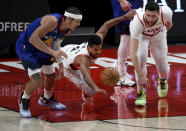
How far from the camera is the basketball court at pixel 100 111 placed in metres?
6.32

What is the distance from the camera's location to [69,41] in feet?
46.5

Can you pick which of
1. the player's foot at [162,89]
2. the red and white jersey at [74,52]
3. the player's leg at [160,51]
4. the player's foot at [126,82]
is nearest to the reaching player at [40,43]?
the red and white jersey at [74,52]

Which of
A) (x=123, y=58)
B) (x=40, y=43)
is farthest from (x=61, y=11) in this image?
(x=40, y=43)

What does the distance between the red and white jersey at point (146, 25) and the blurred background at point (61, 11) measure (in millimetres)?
5365

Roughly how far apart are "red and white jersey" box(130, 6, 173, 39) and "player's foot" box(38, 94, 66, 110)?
1.49m

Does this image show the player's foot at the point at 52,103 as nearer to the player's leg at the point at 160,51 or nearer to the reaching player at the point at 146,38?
the reaching player at the point at 146,38

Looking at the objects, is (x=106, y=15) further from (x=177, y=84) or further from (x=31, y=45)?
(x=31, y=45)

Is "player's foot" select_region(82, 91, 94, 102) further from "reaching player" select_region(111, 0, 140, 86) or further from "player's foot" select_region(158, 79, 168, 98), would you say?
"reaching player" select_region(111, 0, 140, 86)

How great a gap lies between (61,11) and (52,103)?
8.86 metres

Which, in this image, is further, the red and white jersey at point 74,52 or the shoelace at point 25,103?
the red and white jersey at point 74,52

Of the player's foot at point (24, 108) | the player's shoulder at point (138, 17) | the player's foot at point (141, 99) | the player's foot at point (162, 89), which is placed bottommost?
the player's foot at point (162, 89)

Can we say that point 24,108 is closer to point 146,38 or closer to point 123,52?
point 146,38

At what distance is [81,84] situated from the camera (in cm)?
800

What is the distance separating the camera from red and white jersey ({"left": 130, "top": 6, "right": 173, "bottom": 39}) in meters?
7.29
